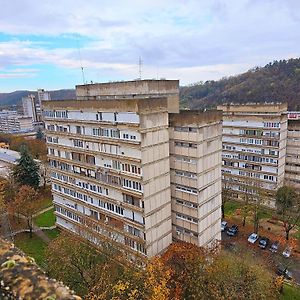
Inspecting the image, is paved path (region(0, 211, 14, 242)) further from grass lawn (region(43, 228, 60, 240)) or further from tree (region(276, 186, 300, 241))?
tree (region(276, 186, 300, 241))

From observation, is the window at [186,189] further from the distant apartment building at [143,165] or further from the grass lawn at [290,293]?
the grass lawn at [290,293]

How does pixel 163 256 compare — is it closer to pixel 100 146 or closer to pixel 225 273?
pixel 225 273

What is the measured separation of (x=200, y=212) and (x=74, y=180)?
55.1 feet

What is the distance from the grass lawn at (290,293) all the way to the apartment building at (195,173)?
30.3ft

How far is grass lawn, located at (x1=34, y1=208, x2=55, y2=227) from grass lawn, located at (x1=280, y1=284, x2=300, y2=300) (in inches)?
1363

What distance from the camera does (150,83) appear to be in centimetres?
3259

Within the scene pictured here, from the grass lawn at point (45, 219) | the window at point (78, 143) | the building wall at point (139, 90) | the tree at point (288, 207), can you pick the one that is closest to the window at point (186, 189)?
the building wall at point (139, 90)

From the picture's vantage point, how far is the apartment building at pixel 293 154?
55.9 m

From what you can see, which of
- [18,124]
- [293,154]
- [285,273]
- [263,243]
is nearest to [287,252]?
[263,243]

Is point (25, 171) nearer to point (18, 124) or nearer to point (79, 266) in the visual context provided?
point (79, 266)

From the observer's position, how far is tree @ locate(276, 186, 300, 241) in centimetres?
4656

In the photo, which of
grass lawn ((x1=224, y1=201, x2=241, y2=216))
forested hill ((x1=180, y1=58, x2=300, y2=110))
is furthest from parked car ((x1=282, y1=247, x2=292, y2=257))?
forested hill ((x1=180, y1=58, x2=300, y2=110))

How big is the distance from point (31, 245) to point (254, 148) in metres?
40.7

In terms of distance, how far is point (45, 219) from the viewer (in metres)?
51.5
